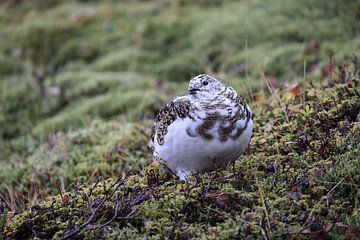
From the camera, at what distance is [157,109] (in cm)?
688

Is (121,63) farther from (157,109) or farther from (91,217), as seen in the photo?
(91,217)

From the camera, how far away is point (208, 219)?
3.19m

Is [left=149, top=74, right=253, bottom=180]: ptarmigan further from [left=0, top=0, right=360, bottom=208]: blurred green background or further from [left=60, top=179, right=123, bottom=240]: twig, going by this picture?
[left=0, top=0, right=360, bottom=208]: blurred green background

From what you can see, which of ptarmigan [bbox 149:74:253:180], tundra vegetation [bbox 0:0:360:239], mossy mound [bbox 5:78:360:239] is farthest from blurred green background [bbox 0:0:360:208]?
mossy mound [bbox 5:78:360:239]

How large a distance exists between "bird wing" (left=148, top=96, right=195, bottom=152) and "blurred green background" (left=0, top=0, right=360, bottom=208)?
3.75 feet

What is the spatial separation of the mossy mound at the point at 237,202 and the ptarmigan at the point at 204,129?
0.42 feet

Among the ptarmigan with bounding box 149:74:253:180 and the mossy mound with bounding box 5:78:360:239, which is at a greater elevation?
the ptarmigan with bounding box 149:74:253:180

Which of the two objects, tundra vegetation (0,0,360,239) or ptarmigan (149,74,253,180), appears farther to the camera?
ptarmigan (149,74,253,180)

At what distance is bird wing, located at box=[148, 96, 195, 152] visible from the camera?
11.7ft

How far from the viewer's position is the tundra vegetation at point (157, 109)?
3.19 m

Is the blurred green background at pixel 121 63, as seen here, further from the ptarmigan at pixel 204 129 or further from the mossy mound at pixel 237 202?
the mossy mound at pixel 237 202

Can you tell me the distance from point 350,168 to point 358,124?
2.06ft

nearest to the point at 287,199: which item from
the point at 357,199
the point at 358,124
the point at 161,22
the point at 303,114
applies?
the point at 357,199

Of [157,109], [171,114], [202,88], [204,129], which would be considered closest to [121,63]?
[157,109]
